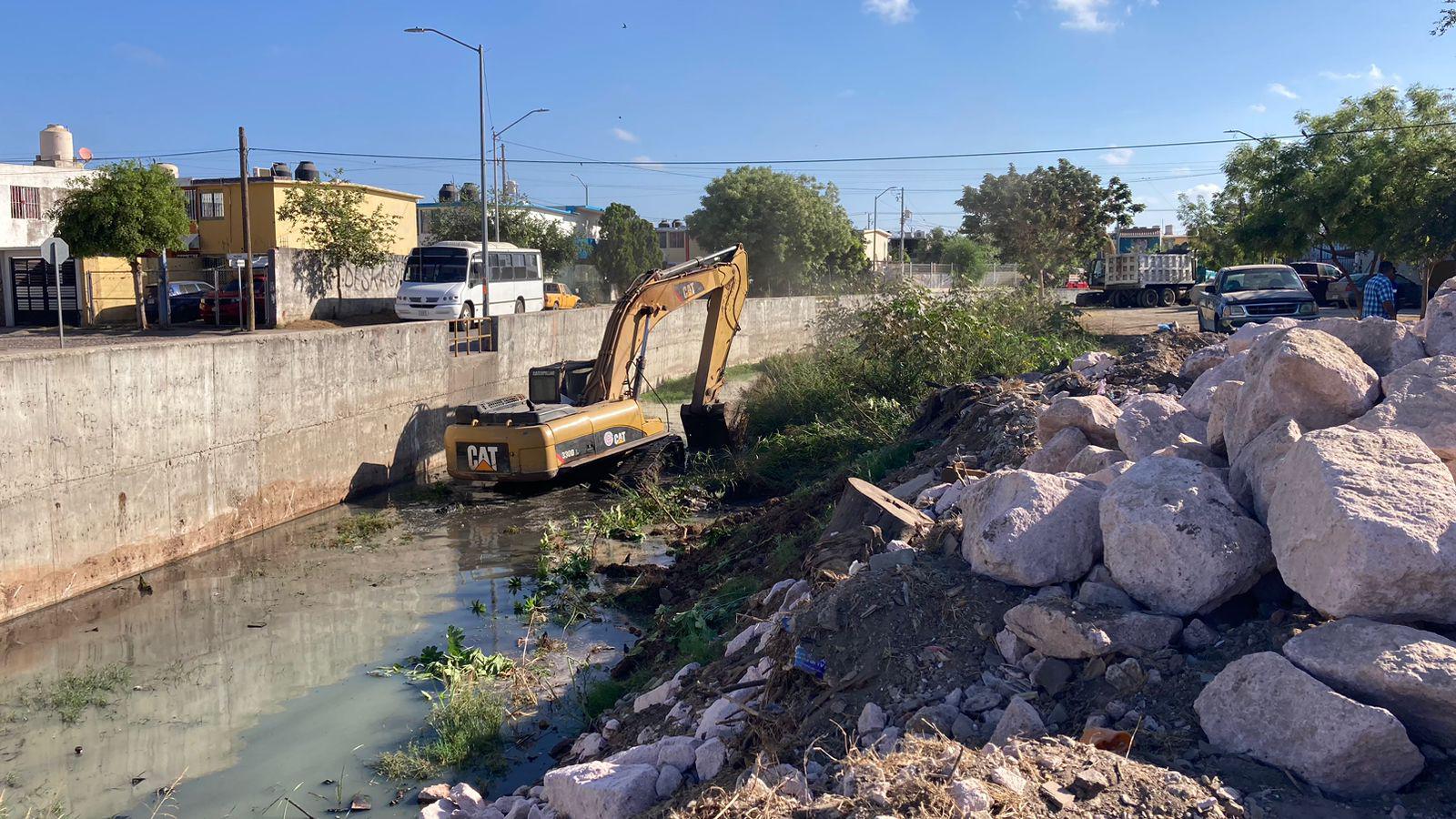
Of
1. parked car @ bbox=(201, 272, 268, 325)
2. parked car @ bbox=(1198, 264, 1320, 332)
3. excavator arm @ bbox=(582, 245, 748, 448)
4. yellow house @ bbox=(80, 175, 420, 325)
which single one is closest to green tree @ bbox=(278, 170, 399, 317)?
yellow house @ bbox=(80, 175, 420, 325)

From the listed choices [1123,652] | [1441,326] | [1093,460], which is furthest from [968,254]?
[1123,652]

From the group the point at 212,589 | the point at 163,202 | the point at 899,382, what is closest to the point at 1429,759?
the point at 212,589

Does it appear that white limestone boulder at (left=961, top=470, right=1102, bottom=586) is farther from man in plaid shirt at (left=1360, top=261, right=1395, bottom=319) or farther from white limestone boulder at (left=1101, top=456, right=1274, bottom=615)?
man in plaid shirt at (left=1360, top=261, right=1395, bottom=319)

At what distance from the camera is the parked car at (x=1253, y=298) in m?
19.8

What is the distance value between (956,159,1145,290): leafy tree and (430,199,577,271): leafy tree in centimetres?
2276

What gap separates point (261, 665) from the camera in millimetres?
8953

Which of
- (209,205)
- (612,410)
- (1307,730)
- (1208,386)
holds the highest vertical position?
(209,205)

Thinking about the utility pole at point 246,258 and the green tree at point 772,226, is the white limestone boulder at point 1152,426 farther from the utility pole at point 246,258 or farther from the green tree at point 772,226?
the green tree at point 772,226

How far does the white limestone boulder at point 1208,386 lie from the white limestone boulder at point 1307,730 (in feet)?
10.4

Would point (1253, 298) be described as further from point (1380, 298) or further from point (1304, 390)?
point (1304, 390)

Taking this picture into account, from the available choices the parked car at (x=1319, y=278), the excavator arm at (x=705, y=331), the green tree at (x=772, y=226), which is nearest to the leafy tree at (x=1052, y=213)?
the green tree at (x=772, y=226)

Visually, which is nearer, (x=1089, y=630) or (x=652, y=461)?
(x=1089, y=630)

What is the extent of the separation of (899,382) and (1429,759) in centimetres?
1338

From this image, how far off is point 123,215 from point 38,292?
6.57 m
